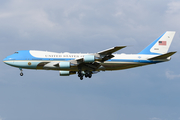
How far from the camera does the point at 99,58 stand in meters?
52.4

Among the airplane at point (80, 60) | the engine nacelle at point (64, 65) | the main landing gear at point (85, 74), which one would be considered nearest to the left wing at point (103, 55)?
the airplane at point (80, 60)

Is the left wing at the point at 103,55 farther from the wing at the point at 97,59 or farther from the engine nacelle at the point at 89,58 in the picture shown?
the engine nacelle at the point at 89,58

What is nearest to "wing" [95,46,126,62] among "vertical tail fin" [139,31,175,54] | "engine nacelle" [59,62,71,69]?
"engine nacelle" [59,62,71,69]

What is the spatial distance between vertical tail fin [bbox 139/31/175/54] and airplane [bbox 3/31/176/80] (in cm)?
144

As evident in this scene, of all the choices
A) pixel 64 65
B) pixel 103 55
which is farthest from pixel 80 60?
pixel 103 55

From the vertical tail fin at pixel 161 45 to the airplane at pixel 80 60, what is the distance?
1.44 m

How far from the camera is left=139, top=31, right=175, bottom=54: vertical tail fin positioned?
6156 cm

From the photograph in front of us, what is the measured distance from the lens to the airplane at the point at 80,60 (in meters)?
53.4

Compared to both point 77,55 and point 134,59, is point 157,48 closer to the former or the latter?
point 134,59

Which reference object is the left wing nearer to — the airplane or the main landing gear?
the airplane

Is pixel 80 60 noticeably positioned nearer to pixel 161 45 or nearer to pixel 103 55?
pixel 103 55

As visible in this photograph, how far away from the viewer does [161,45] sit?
6231cm

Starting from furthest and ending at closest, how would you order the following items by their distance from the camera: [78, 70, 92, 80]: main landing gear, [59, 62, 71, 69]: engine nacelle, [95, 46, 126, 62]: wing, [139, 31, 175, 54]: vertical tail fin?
[139, 31, 175, 54]: vertical tail fin, [78, 70, 92, 80]: main landing gear, [59, 62, 71, 69]: engine nacelle, [95, 46, 126, 62]: wing

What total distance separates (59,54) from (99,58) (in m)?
8.56
